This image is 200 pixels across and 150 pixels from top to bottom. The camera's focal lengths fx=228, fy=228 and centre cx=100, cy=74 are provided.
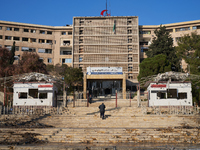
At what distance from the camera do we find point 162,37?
4875 cm

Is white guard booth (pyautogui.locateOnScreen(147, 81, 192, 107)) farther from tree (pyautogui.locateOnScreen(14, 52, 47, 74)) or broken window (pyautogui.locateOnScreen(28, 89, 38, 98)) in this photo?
tree (pyautogui.locateOnScreen(14, 52, 47, 74))

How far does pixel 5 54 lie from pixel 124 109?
24339 mm

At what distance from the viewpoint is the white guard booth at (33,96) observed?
85.6 ft

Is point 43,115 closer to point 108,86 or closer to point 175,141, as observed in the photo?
point 175,141

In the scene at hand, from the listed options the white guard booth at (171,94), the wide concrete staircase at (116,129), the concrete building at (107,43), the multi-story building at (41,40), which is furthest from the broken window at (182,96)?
the multi-story building at (41,40)

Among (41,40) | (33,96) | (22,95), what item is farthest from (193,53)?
(41,40)

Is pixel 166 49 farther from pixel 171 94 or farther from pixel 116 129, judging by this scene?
pixel 116 129

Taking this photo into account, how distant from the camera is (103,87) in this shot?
48969mm

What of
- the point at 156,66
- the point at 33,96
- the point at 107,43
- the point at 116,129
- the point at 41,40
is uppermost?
the point at 41,40

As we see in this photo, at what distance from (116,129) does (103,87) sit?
31.9 metres

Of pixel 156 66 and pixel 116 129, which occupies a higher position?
pixel 156 66

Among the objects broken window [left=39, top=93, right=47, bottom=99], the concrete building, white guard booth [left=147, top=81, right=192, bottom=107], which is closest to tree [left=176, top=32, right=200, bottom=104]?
white guard booth [left=147, top=81, right=192, bottom=107]

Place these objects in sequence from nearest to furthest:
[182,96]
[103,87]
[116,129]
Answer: [116,129] < [182,96] < [103,87]

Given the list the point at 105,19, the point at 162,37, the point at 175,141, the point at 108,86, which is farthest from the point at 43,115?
the point at 105,19
